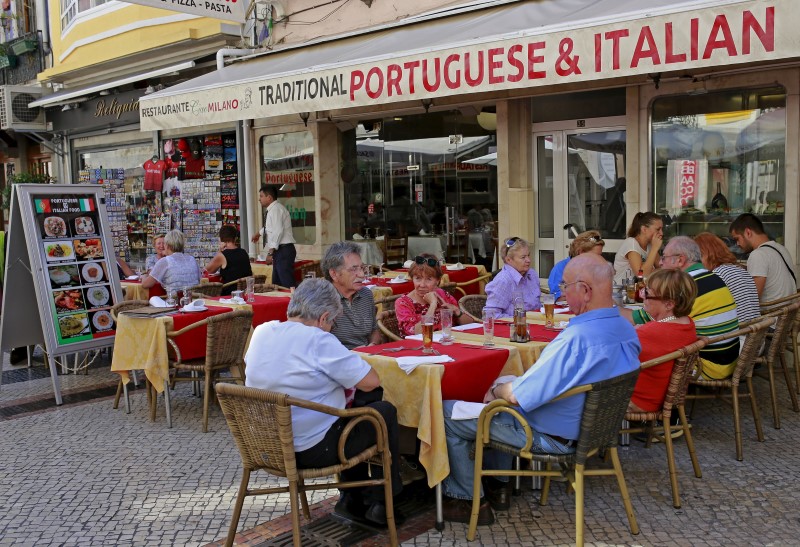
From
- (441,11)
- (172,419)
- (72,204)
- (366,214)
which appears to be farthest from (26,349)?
(441,11)

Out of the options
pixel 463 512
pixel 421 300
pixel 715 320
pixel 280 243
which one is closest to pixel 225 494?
pixel 463 512

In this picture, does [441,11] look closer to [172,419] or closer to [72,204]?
[72,204]

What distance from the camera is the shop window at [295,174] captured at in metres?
12.8

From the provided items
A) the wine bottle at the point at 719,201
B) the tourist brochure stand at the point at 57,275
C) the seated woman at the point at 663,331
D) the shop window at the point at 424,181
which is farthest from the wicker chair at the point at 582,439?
the shop window at the point at 424,181

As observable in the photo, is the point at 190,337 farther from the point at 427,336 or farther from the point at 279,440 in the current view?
the point at 279,440

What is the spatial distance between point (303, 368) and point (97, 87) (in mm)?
13097

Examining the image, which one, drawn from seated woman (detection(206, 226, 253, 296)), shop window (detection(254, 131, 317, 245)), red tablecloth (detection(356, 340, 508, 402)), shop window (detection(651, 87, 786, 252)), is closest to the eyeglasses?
red tablecloth (detection(356, 340, 508, 402))

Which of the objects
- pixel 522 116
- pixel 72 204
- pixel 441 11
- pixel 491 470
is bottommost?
pixel 491 470

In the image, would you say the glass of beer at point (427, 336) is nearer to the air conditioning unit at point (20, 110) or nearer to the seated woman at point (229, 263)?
the seated woman at point (229, 263)

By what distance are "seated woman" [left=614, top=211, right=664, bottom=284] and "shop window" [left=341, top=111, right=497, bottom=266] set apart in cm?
347

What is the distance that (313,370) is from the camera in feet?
12.7

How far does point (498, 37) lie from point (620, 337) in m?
3.55

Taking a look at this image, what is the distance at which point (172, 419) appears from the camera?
6793mm

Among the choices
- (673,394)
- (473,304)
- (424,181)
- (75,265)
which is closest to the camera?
(673,394)
